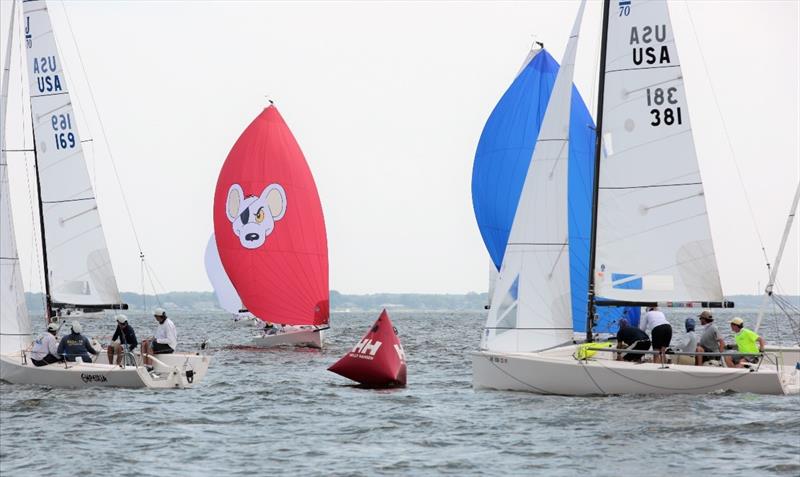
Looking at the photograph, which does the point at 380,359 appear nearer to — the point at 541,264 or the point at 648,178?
the point at 541,264

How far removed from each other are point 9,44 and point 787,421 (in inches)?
747

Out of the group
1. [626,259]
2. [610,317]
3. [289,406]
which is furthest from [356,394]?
[610,317]

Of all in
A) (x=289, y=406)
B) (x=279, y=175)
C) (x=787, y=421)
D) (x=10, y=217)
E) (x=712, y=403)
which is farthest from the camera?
(x=279, y=175)

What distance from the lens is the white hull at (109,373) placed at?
22.9 metres

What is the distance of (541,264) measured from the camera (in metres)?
22.6

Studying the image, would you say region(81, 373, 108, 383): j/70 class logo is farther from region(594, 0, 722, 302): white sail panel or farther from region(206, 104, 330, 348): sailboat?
region(206, 104, 330, 348): sailboat

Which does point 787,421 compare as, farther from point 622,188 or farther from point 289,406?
point 289,406

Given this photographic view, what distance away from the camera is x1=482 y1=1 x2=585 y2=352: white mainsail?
22.6 metres

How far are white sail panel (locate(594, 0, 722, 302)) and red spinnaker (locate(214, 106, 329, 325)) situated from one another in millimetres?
16616

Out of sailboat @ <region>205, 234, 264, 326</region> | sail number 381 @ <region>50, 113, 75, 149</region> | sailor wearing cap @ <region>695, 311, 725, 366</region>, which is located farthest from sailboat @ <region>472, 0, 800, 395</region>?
sailboat @ <region>205, 234, 264, 326</region>

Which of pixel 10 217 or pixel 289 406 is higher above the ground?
pixel 10 217

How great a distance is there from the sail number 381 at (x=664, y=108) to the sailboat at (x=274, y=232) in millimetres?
17587

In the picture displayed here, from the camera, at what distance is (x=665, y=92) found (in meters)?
22.4

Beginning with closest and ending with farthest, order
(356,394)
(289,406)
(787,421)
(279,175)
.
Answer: (787,421) < (289,406) < (356,394) < (279,175)
